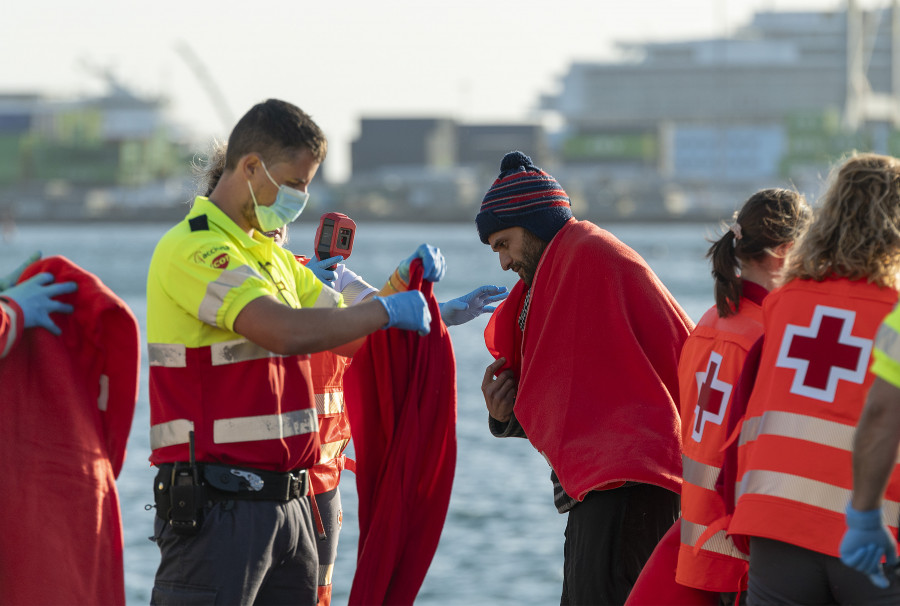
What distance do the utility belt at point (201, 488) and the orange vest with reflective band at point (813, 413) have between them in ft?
3.06

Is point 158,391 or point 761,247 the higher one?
point 761,247

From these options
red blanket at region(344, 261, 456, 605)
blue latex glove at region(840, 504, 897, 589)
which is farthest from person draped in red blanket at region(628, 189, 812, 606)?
blue latex glove at region(840, 504, 897, 589)

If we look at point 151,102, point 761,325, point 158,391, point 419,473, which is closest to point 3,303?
point 158,391

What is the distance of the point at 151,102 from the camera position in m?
112

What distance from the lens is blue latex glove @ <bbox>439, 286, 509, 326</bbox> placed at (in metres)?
3.66

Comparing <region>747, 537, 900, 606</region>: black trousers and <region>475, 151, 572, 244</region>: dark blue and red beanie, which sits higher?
<region>475, 151, 572, 244</region>: dark blue and red beanie

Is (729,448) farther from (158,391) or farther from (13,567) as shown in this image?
(13,567)

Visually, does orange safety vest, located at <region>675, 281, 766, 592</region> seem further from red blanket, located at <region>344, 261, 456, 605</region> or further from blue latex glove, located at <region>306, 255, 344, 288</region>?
blue latex glove, located at <region>306, 255, 344, 288</region>

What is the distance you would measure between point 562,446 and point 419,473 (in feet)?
1.47

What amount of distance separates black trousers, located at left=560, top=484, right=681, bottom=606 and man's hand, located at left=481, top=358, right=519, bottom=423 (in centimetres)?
39

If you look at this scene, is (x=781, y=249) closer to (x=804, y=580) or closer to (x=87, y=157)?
(x=804, y=580)

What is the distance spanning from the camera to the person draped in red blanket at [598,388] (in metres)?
3.31

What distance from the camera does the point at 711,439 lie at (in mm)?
2967

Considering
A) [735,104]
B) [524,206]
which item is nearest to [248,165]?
[524,206]
